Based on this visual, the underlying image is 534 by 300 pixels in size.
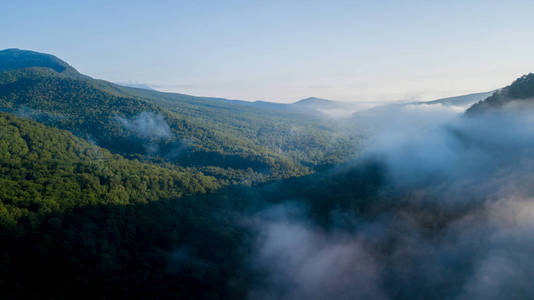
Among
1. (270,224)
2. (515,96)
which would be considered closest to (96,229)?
(270,224)

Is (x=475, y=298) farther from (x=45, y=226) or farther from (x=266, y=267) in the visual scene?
(x=45, y=226)

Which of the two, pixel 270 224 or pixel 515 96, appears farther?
pixel 270 224

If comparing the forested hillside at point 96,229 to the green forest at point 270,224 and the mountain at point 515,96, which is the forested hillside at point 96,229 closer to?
the green forest at point 270,224

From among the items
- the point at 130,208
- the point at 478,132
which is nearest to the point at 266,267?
the point at 130,208

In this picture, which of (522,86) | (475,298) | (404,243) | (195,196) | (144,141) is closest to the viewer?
(475,298)

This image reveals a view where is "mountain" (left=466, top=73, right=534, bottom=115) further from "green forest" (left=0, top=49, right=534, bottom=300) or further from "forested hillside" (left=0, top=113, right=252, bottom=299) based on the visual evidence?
"forested hillside" (left=0, top=113, right=252, bottom=299)

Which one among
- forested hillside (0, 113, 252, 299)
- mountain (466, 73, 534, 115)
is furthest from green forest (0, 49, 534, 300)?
mountain (466, 73, 534, 115)

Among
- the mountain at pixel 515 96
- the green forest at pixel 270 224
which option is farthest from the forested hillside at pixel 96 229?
the mountain at pixel 515 96

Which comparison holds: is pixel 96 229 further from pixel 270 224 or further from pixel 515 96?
pixel 515 96

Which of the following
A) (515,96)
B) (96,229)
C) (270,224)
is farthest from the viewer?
(270,224)
